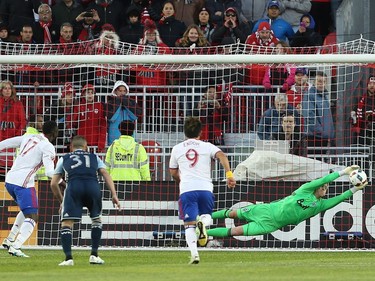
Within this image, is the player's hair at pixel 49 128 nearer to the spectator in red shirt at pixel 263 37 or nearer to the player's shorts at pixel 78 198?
the player's shorts at pixel 78 198

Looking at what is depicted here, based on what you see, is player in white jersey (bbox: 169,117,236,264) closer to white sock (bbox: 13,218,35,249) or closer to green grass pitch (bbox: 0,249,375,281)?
green grass pitch (bbox: 0,249,375,281)

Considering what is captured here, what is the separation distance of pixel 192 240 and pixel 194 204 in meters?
0.54

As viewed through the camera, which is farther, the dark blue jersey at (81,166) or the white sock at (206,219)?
the white sock at (206,219)

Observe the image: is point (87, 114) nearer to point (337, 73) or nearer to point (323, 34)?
point (337, 73)

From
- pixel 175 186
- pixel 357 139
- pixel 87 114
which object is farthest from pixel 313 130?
pixel 87 114

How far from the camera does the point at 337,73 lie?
872 inches

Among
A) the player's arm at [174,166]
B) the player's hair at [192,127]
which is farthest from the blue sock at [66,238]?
the player's hair at [192,127]

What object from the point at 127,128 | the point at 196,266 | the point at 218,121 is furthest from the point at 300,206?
the point at 196,266

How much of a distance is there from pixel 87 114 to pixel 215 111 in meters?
2.20

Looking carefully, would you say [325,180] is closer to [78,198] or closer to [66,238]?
[78,198]

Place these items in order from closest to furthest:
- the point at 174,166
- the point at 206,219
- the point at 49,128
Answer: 1. the point at 206,219
2. the point at 174,166
3. the point at 49,128

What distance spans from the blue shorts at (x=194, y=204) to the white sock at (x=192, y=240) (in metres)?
0.14

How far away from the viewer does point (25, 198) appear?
17.9m

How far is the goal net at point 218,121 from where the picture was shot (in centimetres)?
2048
